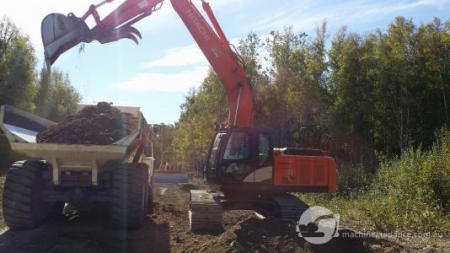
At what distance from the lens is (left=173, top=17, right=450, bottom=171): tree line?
87.8 ft

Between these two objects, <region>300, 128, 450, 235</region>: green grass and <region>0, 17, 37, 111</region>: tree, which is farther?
<region>0, 17, 37, 111</region>: tree

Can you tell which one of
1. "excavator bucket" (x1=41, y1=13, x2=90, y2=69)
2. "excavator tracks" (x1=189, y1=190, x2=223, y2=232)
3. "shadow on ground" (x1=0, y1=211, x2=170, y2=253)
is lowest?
"shadow on ground" (x1=0, y1=211, x2=170, y2=253)

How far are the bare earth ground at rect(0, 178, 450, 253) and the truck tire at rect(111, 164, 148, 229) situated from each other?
0.24 m

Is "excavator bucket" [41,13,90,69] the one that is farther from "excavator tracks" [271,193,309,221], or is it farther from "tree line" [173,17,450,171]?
"tree line" [173,17,450,171]

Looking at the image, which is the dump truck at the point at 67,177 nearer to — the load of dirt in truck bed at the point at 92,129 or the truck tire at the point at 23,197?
the truck tire at the point at 23,197

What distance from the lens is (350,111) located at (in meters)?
28.9

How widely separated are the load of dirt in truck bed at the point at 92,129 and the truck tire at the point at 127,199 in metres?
0.73

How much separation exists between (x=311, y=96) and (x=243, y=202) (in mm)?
19917

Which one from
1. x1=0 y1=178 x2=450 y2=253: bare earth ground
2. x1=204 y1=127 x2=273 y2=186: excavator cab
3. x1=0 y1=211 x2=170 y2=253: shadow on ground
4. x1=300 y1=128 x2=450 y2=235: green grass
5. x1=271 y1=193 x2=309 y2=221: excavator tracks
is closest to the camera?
x1=0 y1=178 x2=450 y2=253: bare earth ground

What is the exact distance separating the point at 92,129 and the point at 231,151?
309 centimetres

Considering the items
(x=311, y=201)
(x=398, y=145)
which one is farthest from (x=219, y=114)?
(x=311, y=201)

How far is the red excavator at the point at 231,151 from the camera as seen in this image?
34.4 feet

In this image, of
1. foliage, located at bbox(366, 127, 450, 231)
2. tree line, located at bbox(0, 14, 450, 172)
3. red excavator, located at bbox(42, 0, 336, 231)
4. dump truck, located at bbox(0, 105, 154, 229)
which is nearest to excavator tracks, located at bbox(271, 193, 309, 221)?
red excavator, located at bbox(42, 0, 336, 231)

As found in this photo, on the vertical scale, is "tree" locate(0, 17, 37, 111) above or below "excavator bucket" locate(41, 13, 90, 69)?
above
